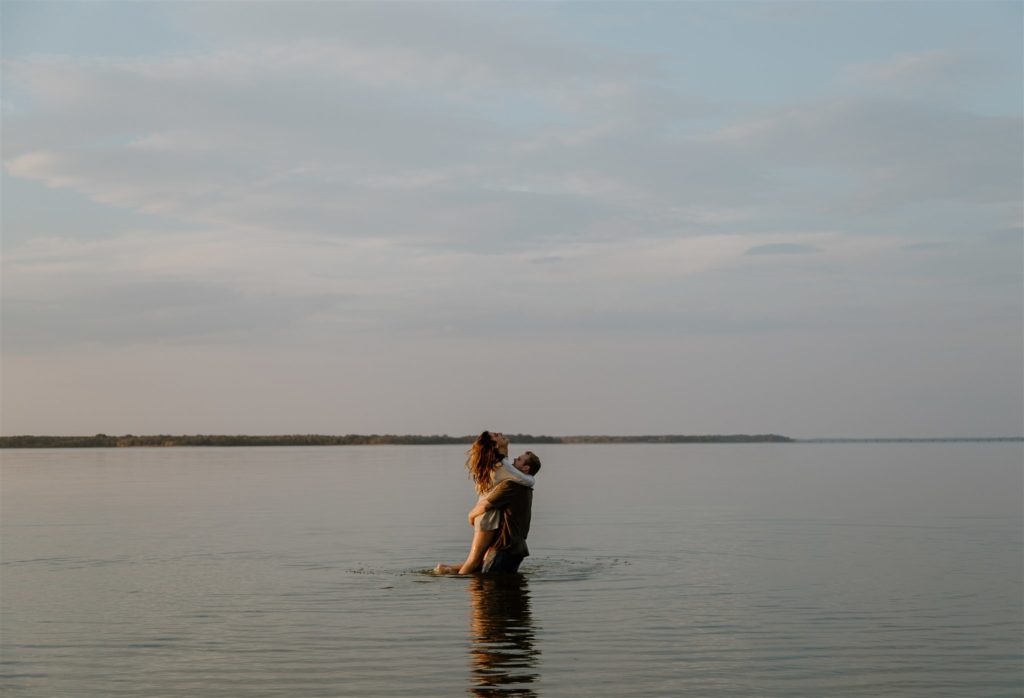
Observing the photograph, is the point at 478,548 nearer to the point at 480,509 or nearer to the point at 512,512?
the point at 480,509

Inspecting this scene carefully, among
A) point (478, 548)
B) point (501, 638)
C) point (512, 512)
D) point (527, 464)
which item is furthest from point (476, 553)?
point (501, 638)

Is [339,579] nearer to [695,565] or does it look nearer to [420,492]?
[695,565]

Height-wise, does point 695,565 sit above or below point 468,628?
above

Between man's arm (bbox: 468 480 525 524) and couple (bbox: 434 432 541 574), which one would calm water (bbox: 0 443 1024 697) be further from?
man's arm (bbox: 468 480 525 524)

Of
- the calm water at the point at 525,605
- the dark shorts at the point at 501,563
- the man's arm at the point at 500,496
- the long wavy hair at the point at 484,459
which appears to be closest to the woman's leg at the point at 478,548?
the dark shorts at the point at 501,563

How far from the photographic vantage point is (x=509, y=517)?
66.7ft

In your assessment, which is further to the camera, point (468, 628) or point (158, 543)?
point (158, 543)

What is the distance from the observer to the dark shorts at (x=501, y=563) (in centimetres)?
2075

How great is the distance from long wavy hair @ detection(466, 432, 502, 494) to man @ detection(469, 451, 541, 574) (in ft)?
0.89

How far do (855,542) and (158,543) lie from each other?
55.2ft

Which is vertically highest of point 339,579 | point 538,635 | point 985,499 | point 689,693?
point 985,499

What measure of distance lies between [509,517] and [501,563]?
1.04 m

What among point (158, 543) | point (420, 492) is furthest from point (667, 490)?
point (158, 543)

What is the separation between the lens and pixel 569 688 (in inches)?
481
